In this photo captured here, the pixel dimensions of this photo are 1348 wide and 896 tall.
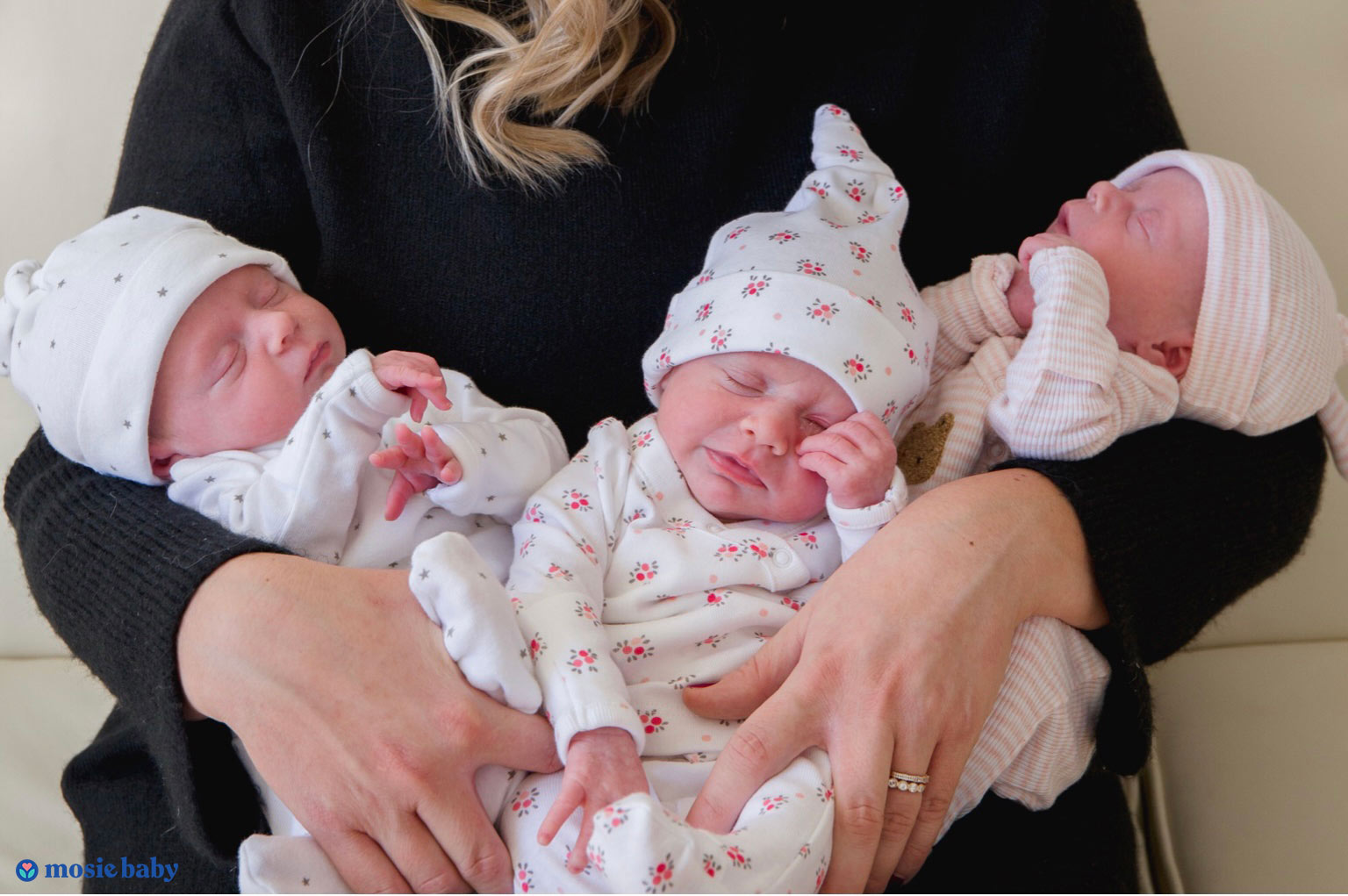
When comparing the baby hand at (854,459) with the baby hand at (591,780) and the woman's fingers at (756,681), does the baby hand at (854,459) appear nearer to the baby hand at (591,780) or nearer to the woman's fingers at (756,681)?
the woman's fingers at (756,681)

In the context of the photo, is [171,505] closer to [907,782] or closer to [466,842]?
[466,842]

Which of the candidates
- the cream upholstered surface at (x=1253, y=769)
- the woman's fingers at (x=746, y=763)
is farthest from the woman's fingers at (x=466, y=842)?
the cream upholstered surface at (x=1253, y=769)

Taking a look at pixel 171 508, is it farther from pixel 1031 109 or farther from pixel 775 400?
pixel 1031 109

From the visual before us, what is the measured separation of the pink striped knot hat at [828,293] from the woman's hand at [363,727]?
427 millimetres

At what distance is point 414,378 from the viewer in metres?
1.09

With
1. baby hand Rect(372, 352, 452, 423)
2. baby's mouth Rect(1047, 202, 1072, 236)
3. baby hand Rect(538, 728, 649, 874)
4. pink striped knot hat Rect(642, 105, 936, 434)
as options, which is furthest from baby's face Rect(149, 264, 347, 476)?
baby's mouth Rect(1047, 202, 1072, 236)

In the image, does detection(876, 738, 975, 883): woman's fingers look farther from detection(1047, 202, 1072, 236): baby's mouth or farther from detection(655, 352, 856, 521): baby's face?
detection(1047, 202, 1072, 236): baby's mouth

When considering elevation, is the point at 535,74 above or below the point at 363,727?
above

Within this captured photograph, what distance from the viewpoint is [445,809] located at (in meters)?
0.94

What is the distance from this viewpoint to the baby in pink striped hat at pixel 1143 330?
3.76 ft

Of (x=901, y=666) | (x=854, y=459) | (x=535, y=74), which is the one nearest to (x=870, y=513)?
(x=854, y=459)

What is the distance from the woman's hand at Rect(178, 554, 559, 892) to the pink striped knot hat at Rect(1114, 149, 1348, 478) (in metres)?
0.78

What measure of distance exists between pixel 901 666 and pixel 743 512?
25cm

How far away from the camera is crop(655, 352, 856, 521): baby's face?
3.76ft
